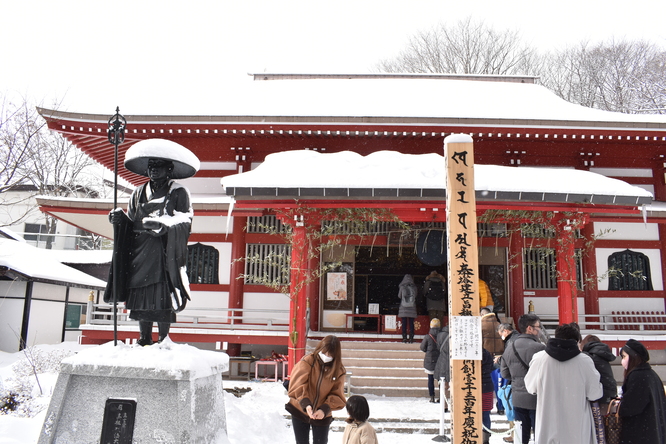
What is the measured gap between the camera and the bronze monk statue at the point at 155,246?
449 centimetres

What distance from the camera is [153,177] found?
461cm

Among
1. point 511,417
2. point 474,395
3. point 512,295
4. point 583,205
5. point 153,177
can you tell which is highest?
point 583,205

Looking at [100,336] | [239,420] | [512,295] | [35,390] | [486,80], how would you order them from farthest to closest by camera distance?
1. [486,80]
2. [512,295]
3. [100,336]
4. [35,390]
5. [239,420]

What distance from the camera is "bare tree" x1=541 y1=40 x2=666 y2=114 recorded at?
78.9ft

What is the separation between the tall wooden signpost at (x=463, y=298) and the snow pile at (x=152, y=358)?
2.19 m

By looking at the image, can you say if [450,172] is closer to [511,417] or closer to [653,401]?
[653,401]

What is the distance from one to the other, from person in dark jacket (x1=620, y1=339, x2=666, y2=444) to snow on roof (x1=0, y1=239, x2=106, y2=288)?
1603 cm

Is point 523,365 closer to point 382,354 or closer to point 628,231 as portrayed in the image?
point 382,354

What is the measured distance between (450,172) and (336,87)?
1366cm

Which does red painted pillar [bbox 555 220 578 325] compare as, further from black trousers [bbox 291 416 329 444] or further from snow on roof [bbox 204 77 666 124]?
black trousers [bbox 291 416 329 444]

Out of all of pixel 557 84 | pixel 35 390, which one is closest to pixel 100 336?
pixel 35 390

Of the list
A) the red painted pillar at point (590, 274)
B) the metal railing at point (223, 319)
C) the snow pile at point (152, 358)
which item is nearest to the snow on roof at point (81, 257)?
the metal railing at point (223, 319)

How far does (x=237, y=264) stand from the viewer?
1234cm

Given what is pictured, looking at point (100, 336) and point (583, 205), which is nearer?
point (583, 205)
